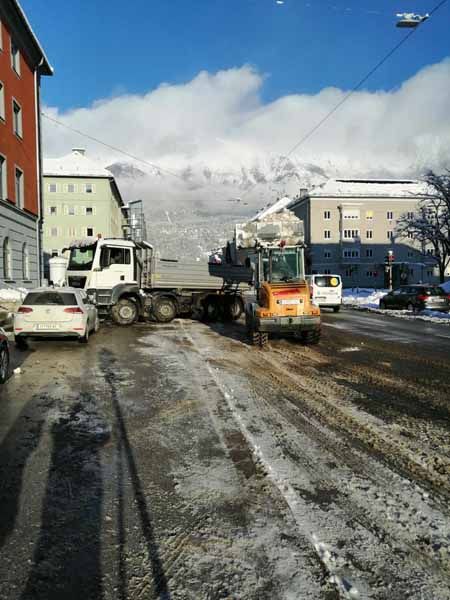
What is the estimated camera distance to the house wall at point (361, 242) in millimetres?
71750

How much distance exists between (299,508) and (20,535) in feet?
6.32

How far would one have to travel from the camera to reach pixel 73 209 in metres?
72.6

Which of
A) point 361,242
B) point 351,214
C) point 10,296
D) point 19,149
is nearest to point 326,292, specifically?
point 10,296

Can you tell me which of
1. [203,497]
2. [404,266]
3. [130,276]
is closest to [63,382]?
[203,497]

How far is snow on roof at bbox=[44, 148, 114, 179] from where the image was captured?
237 feet

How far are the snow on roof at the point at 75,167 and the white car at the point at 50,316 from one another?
6540 cm

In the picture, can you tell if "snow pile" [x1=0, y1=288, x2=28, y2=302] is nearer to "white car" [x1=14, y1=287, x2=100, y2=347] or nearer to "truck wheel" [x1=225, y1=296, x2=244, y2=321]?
"white car" [x1=14, y1=287, x2=100, y2=347]

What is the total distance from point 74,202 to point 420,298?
200 ft

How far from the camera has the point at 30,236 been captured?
2548cm

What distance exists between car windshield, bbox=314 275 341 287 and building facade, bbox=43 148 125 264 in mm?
52905

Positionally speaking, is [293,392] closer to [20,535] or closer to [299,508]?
[299,508]

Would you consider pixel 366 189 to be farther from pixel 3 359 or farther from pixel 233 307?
pixel 3 359

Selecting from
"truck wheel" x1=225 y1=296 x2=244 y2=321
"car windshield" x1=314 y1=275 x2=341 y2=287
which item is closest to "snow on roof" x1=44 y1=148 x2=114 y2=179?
"car windshield" x1=314 y1=275 x2=341 y2=287

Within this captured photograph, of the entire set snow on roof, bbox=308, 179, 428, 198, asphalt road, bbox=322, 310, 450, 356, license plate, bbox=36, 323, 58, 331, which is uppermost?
snow on roof, bbox=308, 179, 428, 198
